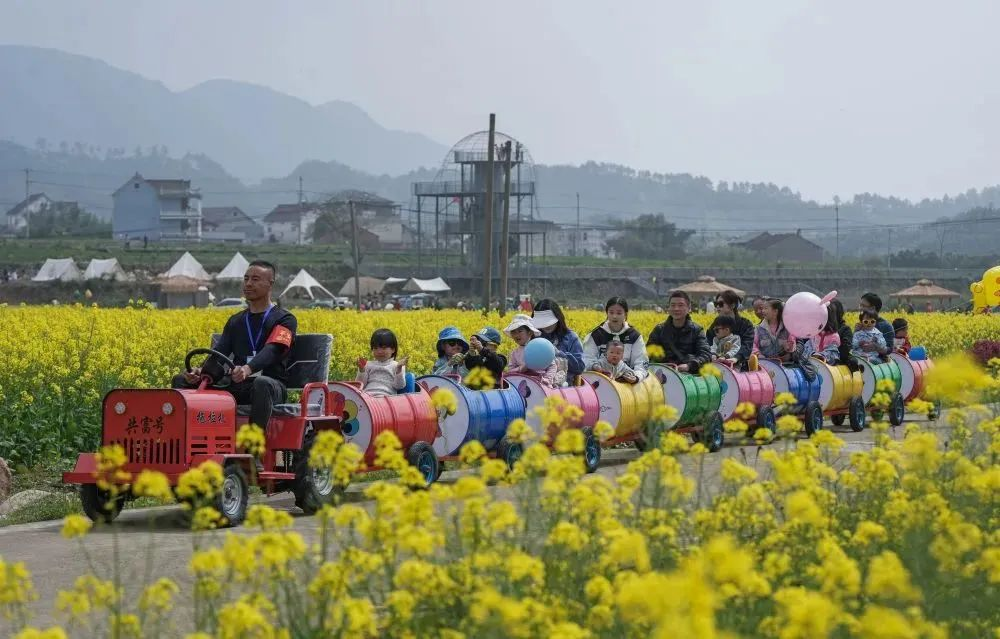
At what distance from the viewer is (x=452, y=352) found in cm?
1530

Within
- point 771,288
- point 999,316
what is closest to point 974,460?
point 999,316

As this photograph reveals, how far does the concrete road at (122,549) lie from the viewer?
8555 mm

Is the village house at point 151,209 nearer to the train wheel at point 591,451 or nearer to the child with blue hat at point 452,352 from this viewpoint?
the child with blue hat at point 452,352

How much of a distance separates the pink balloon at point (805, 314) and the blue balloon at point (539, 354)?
5418 mm

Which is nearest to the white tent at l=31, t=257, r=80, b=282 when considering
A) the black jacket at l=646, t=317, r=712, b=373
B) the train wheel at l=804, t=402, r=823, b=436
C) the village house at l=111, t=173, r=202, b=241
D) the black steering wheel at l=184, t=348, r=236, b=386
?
the train wheel at l=804, t=402, r=823, b=436

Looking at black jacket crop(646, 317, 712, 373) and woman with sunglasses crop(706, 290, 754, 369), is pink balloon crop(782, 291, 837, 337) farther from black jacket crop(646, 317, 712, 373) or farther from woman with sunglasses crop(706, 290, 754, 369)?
black jacket crop(646, 317, 712, 373)

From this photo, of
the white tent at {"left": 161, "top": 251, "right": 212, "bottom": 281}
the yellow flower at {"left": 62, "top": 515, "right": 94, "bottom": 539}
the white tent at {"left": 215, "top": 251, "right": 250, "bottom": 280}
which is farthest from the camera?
the white tent at {"left": 215, "top": 251, "right": 250, "bottom": 280}

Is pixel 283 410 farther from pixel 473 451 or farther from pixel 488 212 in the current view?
pixel 488 212

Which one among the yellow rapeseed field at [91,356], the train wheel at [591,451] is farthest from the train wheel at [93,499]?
the train wheel at [591,451]

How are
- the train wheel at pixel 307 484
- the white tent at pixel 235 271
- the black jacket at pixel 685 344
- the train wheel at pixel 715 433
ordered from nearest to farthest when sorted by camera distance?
the train wheel at pixel 307 484, the train wheel at pixel 715 433, the black jacket at pixel 685 344, the white tent at pixel 235 271

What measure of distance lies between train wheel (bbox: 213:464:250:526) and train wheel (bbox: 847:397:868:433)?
474 inches

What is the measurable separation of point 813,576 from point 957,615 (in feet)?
2.00

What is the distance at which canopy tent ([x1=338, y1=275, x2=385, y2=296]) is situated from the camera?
286 feet

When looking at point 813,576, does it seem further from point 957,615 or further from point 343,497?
point 343,497
